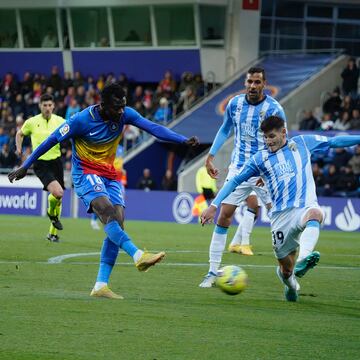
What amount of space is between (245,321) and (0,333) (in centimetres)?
213

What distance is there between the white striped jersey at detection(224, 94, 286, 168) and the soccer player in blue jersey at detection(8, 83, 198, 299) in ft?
8.54

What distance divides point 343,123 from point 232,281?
2215cm

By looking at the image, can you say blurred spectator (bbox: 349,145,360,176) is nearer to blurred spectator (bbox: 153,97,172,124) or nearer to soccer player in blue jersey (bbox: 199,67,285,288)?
blurred spectator (bbox: 153,97,172,124)

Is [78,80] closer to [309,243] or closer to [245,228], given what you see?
[245,228]

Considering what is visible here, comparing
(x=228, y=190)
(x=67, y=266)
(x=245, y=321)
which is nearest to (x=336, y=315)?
(x=245, y=321)

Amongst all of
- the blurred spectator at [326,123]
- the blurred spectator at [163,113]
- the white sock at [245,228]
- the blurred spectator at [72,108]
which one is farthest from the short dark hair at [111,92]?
the blurred spectator at [163,113]

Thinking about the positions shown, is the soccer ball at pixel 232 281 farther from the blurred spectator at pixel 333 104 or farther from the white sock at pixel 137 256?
the blurred spectator at pixel 333 104

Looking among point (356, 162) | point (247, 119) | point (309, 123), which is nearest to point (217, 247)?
point (247, 119)

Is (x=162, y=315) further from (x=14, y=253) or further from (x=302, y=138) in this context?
(x=14, y=253)

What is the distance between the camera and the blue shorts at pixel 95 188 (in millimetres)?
10766

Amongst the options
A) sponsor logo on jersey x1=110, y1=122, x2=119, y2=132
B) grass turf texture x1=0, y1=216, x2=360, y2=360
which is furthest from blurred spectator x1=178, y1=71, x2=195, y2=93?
sponsor logo on jersey x1=110, y1=122, x2=119, y2=132

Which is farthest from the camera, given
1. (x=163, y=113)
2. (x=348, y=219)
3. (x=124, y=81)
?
(x=124, y=81)

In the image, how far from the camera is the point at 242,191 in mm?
14000

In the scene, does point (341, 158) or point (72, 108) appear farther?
point (72, 108)
